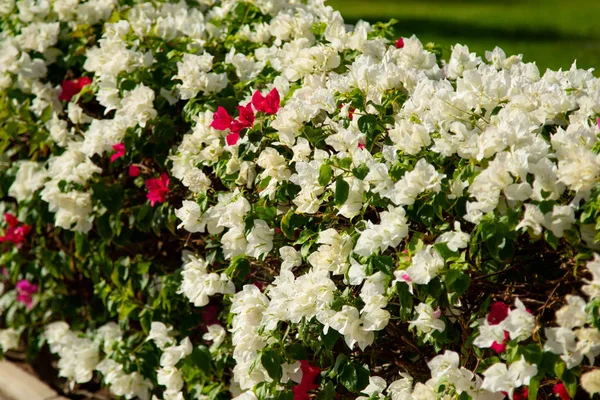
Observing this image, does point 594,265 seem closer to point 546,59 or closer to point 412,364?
point 412,364

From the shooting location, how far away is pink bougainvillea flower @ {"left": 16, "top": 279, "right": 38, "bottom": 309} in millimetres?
3945

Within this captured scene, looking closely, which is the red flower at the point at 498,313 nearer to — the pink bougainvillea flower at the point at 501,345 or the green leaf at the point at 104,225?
the pink bougainvillea flower at the point at 501,345

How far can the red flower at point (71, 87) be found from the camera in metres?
3.45

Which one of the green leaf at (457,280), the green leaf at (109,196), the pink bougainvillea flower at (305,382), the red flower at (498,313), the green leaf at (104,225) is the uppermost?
the green leaf at (457,280)

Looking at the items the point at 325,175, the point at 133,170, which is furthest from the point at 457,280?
the point at 133,170

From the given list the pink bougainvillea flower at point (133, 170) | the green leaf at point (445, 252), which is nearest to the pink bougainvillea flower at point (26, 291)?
the pink bougainvillea flower at point (133, 170)

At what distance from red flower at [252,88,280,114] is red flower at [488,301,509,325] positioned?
95cm

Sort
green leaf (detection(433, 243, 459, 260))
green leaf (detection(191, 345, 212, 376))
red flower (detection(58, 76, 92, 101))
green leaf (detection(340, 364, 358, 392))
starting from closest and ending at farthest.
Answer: green leaf (detection(433, 243, 459, 260))
green leaf (detection(340, 364, 358, 392))
green leaf (detection(191, 345, 212, 376))
red flower (detection(58, 76, 92, 101))

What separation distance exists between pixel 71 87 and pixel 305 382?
176 centimetres

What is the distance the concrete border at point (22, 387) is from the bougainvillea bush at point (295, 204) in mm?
211

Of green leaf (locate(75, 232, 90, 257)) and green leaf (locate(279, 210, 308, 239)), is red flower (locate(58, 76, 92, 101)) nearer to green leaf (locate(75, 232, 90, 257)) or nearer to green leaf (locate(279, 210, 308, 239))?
green leaf (locate(75, 232, 90, 257))

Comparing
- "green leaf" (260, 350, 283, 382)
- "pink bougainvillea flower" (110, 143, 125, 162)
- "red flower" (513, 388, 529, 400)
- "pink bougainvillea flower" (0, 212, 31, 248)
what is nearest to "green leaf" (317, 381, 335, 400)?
"green leaf" (260, 350, 283, 382)

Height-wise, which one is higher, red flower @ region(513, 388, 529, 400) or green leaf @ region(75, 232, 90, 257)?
red flower @ region(513, 388, 529, 400)

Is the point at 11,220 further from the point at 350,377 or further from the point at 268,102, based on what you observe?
the point at 350,377
